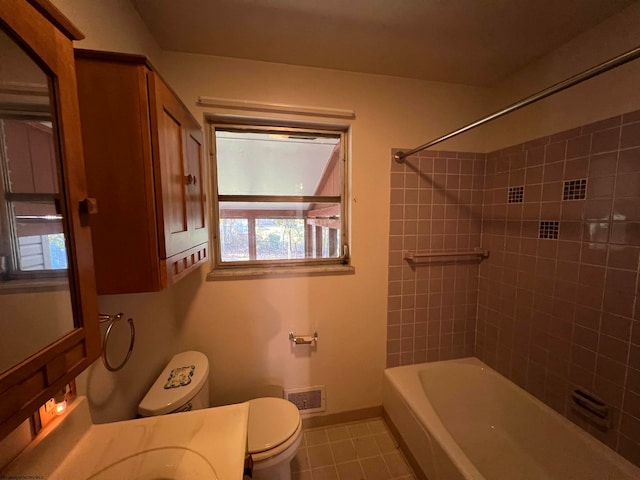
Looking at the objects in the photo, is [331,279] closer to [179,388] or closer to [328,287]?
[328,287]

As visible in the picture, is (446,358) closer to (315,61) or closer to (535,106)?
(535,106)

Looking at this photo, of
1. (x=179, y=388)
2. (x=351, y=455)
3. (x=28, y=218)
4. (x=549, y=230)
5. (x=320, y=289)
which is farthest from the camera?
(x=320, y=289)

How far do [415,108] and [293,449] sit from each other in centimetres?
209

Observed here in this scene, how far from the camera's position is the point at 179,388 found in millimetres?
1116

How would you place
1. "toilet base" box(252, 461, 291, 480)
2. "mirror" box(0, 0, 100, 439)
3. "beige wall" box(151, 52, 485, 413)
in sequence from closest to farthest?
"mirror" box(0, 0, 100, 439), "toilet base" box(252, 461, 291, 480), "beige wall" box(151, 52, 485, 413)

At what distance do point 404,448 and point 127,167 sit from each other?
200 centimetres

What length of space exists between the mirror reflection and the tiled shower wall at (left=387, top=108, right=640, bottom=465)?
5.11ft

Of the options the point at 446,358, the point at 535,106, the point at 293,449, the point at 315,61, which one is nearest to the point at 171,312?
the point at 293,449

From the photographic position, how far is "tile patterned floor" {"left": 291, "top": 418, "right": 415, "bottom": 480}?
1.37 meters

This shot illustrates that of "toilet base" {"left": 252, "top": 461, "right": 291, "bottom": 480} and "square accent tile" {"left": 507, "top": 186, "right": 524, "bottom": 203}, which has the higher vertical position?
"square accent tile" {"left": 507, "top": 186, "right": 524, "bottom": 203}

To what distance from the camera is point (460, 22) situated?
116cm

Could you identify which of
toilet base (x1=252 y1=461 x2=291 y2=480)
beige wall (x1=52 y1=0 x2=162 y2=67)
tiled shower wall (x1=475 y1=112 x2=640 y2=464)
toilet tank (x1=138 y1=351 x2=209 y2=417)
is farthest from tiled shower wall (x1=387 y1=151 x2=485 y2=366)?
beige wall (x1=52 y1=0 x2=162 y2=67)

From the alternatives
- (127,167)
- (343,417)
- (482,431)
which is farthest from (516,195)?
(127,167)

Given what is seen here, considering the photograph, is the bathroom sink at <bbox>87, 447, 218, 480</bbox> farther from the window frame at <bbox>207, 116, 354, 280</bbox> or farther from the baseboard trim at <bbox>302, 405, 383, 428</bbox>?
the baseboard trim at <bbox>302, 405, 383, 428</bbox>
